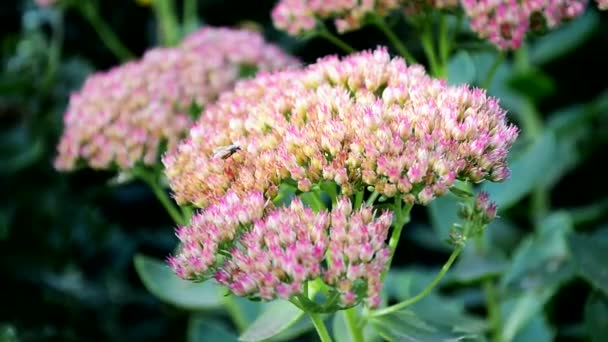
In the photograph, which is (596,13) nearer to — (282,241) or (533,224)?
(533,224)

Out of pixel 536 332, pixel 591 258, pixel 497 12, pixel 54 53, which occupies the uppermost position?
pixel 497 12

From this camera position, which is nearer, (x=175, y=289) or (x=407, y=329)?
(x=407, y=329)

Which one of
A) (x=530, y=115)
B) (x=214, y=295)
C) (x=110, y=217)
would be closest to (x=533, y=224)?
(x=530, y=115)

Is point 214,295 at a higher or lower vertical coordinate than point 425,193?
lower

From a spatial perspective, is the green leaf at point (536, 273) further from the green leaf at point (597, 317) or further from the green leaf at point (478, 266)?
the green leaf at point (597, 317)

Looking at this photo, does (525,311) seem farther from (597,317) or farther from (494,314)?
(597,317)

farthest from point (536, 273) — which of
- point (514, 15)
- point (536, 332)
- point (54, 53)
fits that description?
point (54, 53)

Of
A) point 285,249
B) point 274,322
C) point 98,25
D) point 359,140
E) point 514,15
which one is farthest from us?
point 98,25
